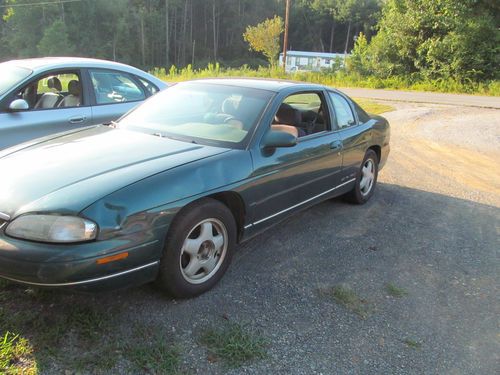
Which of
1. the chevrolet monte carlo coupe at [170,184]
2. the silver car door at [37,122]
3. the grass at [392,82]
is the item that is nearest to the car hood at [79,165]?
the chevrolet monte carlo coupe at [170,184]

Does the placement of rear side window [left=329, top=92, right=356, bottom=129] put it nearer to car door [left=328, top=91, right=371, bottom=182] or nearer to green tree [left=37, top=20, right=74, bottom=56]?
car door [left=328, top=91, right=371, bottom=182]

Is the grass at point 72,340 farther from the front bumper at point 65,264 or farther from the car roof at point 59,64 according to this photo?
the car roof at point 59,64

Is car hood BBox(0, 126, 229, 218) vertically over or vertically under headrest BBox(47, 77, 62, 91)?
under

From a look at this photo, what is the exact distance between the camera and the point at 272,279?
11.7 ft

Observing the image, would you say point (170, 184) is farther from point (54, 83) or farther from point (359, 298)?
point (54, 83)

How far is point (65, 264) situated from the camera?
249 cm

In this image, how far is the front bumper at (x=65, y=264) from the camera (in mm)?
2492

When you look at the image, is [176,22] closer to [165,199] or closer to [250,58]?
[250,58]

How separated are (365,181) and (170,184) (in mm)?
3228

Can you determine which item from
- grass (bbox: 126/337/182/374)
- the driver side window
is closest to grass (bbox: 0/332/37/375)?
grass (bbox: 126/337/182/374)

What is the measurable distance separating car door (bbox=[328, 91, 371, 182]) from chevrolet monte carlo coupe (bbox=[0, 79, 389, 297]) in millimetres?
32

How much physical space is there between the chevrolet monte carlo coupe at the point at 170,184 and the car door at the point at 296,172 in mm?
11

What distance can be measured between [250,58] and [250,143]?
8968 centimetres

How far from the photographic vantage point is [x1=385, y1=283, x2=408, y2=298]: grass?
3.46 meters
